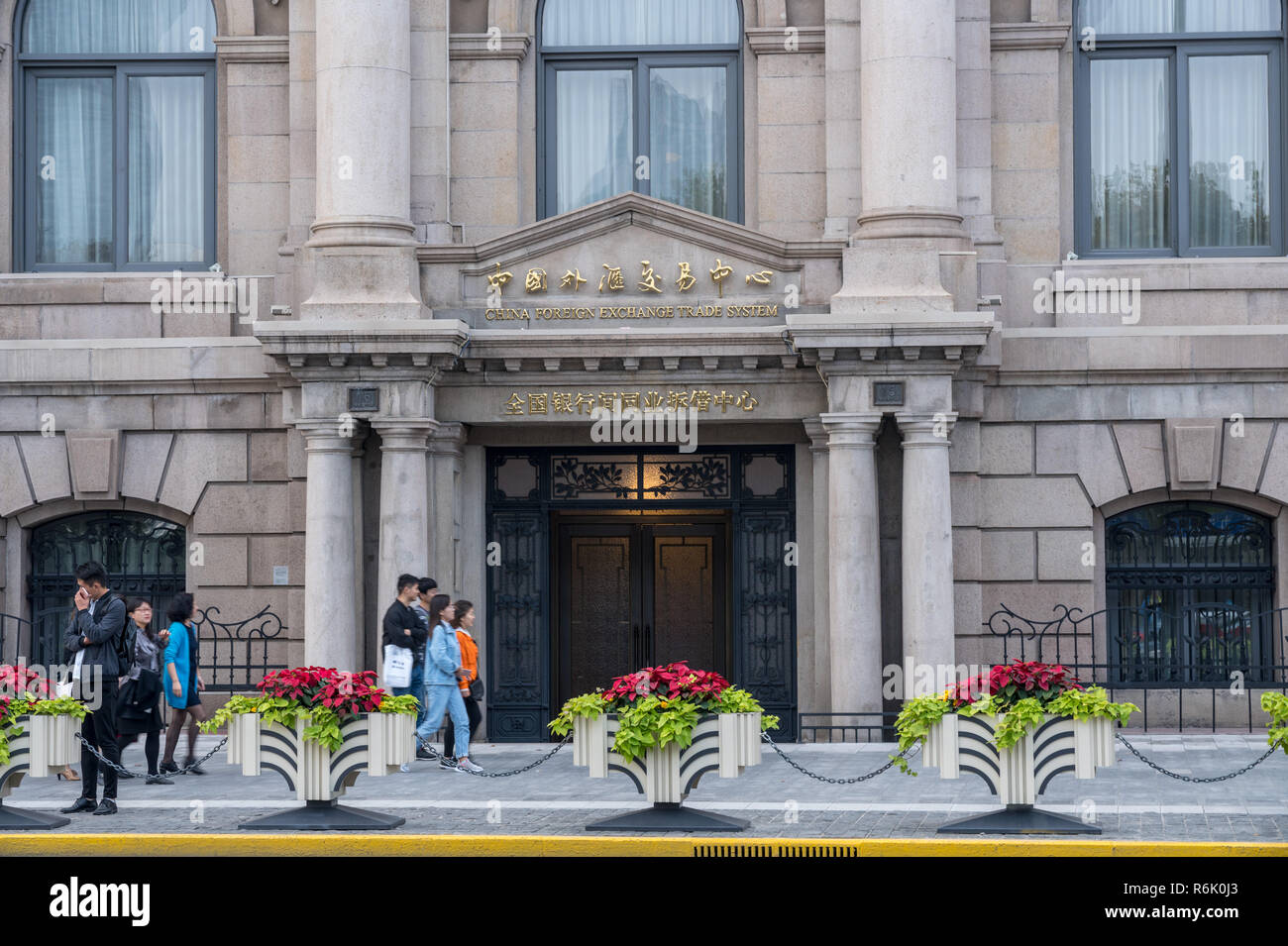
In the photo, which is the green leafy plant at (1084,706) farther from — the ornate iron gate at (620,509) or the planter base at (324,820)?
the ornate iron gate at (620,509)

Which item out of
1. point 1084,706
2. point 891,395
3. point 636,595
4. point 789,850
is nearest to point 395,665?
point 636,595

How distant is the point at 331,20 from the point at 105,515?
274 inches

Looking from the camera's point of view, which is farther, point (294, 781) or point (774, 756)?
point (774, 756)

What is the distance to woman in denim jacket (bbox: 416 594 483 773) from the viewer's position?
62.3 feet

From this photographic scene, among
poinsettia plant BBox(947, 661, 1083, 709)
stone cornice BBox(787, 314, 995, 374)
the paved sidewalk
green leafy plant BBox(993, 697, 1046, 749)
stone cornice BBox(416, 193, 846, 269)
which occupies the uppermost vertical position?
stone cornice BBox(416, 193, 846, 269)

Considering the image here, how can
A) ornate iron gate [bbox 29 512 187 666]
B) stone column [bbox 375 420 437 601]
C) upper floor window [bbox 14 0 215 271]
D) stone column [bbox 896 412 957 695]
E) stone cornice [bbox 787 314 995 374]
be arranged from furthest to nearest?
upper floor window [bbox 14 0 215 271] → ornate iron gate [bbox 29 512 187 666] → stone column [bbox 375 420 437 601] → stone column [bbox 896 412 957 695] → stone cornice [bbox 787 314 995 374]

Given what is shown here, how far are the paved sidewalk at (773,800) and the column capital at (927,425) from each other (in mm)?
3805

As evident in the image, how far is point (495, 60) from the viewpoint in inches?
915

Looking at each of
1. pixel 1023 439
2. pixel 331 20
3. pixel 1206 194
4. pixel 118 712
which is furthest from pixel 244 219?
pixel 1206 194

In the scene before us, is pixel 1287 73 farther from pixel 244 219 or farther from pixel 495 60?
pixel 244 219

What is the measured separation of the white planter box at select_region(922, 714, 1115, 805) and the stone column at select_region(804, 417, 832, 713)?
7796mm

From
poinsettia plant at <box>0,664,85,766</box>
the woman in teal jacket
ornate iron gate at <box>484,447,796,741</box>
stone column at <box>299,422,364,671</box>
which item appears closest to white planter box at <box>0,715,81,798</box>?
poinsettia plant at <box>0,664,85,766</box>

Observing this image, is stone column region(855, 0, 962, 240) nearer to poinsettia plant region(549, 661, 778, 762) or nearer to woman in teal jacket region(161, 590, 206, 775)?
poinsettia plant region(549, 661, 778, 762)

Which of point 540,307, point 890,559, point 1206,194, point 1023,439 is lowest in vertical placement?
point 890,559
